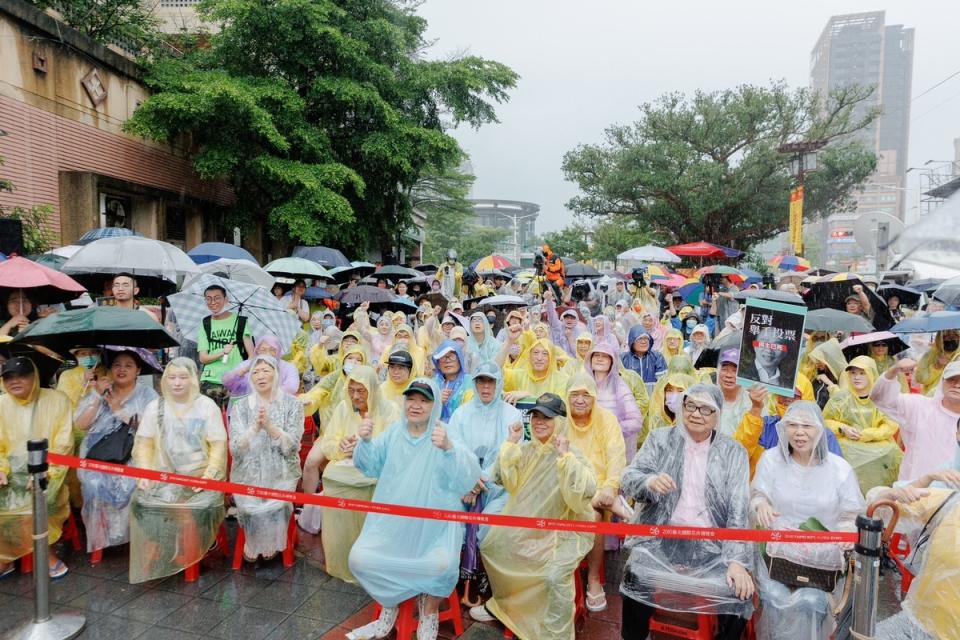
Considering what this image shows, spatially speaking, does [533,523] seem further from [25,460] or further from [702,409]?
[25,460]

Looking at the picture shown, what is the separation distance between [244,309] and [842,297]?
276 inches

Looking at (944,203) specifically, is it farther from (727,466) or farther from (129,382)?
(129,382)

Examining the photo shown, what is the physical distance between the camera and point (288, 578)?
14.3 feet

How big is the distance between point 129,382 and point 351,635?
2.64 m

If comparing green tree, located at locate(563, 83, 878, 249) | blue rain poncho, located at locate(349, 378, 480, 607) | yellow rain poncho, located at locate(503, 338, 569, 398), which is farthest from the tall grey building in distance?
blue rain poncho, located at locate(349, 378, 480, 607)

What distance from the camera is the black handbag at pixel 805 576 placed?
319 cm

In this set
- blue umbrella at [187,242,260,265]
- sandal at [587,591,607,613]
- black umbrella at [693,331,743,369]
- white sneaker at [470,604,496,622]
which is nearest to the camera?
white sneaker at [470,604,496,622]

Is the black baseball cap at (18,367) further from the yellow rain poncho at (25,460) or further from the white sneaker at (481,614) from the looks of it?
the white sneaker at (481,614)

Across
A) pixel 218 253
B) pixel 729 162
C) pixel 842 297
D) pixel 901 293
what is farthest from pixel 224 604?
pixel 729 162

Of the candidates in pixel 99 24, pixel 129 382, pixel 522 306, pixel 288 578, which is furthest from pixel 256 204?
pixel 288 578

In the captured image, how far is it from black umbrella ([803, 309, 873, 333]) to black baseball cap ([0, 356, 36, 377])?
20.7 ft

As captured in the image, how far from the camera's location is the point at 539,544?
3.67m

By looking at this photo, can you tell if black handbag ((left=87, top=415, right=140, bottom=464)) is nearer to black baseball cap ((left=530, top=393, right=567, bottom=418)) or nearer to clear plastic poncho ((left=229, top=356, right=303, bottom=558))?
clear plastic poncho ((left=229, top=356, right=303, bottom=558))

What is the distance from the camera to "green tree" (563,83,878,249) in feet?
77.5
